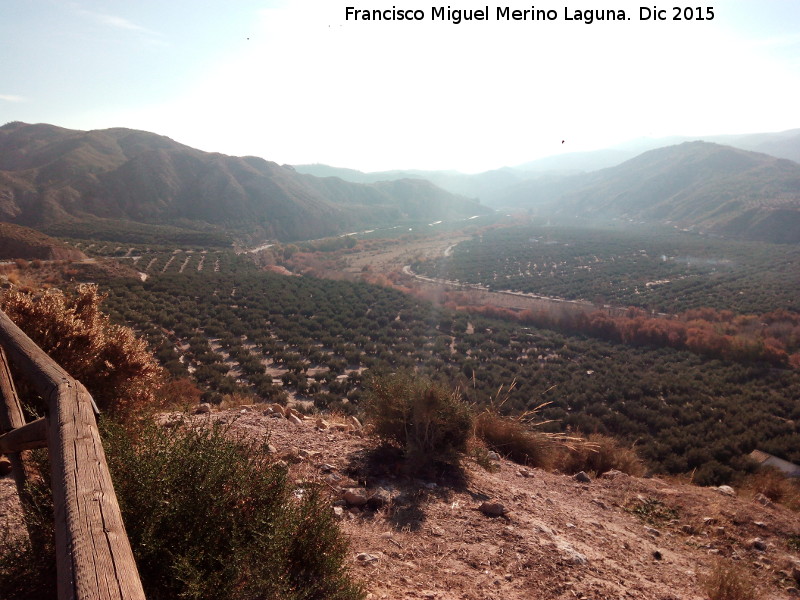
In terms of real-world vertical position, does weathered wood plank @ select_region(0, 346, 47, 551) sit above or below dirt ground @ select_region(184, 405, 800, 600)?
above

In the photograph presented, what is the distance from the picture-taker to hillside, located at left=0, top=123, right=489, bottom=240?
64.8 m

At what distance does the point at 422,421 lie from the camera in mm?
6438

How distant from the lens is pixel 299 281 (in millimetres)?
44281

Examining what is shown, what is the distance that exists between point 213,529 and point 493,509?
3590mm

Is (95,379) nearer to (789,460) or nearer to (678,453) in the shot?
(678,453)

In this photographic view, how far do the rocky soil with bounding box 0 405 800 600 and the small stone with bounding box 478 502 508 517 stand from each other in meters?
0.02

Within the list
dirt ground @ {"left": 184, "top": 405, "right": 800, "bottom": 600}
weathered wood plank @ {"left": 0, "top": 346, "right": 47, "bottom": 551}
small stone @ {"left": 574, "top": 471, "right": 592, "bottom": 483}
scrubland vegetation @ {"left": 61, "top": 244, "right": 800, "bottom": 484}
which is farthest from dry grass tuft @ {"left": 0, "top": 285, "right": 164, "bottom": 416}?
small stone @ {"left": 574, "top": 471, "right": 592, "bottom": 483}

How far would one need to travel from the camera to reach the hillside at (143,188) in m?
64.8

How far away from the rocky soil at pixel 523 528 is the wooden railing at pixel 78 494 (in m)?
1.72

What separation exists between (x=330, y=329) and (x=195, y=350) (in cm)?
994

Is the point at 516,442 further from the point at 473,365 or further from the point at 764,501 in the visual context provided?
the point at 473,365

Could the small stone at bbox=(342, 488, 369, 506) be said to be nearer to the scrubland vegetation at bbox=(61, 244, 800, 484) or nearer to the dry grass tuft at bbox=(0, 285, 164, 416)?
A: the dry grass tuft at bbox=(0, 285, 164, 416)

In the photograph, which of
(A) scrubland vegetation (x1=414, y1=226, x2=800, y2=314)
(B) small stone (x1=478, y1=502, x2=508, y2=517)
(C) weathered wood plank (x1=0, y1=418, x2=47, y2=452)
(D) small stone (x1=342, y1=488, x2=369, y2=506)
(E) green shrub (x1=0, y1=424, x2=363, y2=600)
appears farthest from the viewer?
(A) scrubland vegetation (x1=414, y1=226, x2=800, y2=314)

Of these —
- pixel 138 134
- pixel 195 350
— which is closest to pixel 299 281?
pixel 195 350
